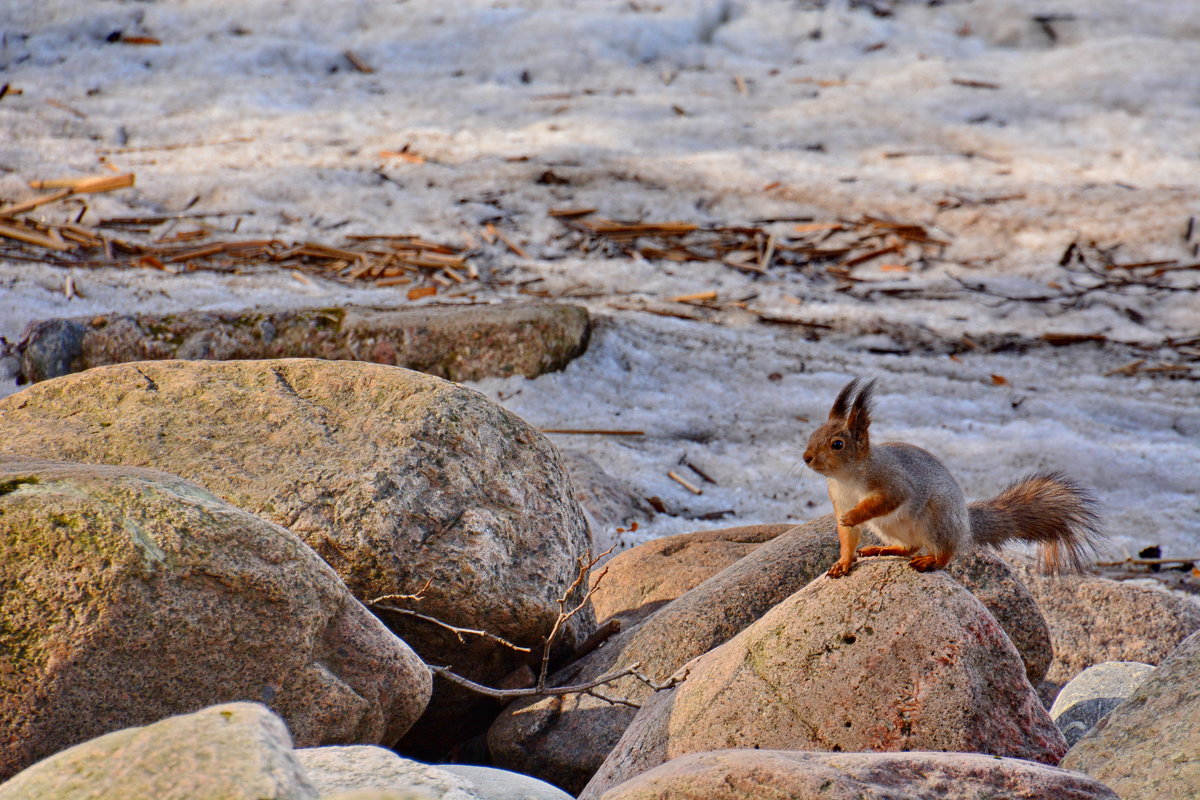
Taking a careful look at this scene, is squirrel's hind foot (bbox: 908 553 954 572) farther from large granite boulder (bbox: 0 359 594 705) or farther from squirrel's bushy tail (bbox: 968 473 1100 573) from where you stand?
large granite boulder (bbox: 0 359 594 705)

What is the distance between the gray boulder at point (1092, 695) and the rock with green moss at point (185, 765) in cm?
214

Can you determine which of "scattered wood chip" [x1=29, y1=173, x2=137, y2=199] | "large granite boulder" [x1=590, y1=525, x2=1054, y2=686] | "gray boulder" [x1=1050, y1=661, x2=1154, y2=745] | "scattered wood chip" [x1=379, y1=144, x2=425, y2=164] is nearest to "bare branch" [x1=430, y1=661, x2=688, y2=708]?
"large granite boulder" [x1=590, y1=525, x2=1054, y2=686]

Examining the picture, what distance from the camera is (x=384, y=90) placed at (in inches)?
329

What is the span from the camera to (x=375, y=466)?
2846 millimetres

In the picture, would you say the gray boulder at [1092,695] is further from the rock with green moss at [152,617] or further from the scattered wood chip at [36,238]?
the scattered wood chip at [36,238]

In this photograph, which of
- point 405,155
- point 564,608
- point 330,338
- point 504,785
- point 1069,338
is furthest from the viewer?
point 405,155

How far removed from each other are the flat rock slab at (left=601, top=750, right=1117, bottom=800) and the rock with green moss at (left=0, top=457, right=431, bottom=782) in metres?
0.76

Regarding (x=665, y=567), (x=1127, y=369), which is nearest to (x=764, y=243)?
(x=1127, y=369)

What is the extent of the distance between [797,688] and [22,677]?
1449mm

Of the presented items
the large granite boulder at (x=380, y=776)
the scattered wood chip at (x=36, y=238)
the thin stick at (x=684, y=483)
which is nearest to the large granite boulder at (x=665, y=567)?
the thin stick at (x=684, y=483)

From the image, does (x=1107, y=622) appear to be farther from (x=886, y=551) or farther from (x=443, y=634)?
(x=443, y=634)

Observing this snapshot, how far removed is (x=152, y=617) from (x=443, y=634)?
937mm

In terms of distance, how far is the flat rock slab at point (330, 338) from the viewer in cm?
489

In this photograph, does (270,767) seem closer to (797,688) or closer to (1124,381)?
(797,688)
